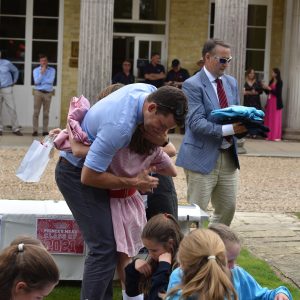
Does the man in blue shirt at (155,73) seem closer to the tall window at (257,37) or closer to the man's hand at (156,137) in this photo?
the tall window at (257,37)

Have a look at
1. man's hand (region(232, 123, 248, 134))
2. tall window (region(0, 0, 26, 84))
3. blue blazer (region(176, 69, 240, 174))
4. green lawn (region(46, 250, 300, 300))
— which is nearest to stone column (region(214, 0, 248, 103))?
tall window (region(0, 0, 26, 84))

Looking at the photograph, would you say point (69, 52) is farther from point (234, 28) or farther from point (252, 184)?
point (252, 184)

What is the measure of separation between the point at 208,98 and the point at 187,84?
0.70 feet

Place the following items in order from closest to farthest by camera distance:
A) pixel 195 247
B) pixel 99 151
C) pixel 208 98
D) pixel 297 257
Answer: pixel 195 247, pixel 99 151, pixel 208 98, pixel 297 257

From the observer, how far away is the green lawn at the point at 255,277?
648cm

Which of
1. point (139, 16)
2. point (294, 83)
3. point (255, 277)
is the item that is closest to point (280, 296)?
point (255, 277)

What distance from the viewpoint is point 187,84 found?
696 centimetres

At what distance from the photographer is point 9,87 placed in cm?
1944

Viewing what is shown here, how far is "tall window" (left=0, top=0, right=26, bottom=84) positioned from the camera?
20.6 meters

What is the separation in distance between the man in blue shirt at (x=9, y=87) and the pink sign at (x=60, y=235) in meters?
13.2

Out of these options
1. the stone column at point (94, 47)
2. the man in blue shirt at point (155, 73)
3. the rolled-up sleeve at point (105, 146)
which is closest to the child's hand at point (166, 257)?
the rolled-up sleeve at point (105, 146)

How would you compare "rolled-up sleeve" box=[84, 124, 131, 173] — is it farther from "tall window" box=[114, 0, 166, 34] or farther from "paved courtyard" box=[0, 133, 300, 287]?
"tall window" box=[114, 0, 166, 34]

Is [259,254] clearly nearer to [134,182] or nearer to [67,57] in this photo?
[134,182]

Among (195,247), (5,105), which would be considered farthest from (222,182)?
(5,105)
